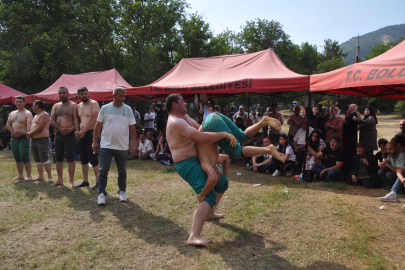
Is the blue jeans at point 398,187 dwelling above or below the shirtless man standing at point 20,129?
below

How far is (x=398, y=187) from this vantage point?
5.26 metres

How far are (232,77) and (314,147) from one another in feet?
9.62

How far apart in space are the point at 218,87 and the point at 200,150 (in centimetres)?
479

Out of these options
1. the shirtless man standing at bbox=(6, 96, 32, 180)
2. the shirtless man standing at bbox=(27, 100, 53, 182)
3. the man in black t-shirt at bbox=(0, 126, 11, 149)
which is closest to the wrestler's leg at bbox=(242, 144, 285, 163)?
the shirtless man standing at bbox=(27, 100, 53, 182)

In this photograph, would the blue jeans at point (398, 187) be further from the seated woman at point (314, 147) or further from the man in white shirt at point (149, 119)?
the man in white shirt at point (149, 119)

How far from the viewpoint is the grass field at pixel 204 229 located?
125 inches

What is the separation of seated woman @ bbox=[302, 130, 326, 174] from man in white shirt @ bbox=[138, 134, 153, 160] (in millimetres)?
5037

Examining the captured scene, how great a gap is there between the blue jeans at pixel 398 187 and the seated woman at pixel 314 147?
1.77 m

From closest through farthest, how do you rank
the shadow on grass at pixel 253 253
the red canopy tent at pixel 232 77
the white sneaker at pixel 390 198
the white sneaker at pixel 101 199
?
the shadow on grass at pixel 253 253 → the white sneaker at pixel 101 199 → the white sneaker at pixel 390 198 → the red canopy tent at pixel 232 77

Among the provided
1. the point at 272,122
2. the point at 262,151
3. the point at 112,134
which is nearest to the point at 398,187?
the point at 272,122

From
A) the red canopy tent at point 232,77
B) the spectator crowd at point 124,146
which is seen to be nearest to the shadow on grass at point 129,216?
the spectator crowd at point 124,146

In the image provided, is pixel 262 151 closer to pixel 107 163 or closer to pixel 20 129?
pixel 107 163

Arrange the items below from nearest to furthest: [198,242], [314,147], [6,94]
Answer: [198,242] → [314,147] → [6,94]

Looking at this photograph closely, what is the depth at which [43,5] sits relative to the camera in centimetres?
1967
